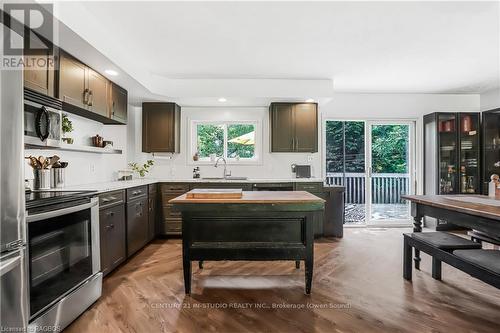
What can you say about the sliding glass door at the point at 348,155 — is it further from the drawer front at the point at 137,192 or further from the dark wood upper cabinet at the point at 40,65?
the dark wood upper cabinet at the point at 40,65

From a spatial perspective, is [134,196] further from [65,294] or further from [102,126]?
[65,294]

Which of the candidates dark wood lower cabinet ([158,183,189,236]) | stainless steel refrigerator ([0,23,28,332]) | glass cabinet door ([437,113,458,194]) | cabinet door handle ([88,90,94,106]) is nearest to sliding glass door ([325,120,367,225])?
glass cabinet door ([437,113,458,194])

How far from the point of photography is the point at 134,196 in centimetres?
352

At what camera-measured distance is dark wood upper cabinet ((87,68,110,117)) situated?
3024 millimetres

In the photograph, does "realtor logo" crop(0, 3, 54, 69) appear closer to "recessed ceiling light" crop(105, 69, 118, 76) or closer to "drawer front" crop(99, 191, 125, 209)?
"recessed ceiling light" crop(105, 69, 118, 76)

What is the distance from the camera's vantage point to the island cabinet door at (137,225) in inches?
132

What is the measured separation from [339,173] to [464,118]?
246 centimetres

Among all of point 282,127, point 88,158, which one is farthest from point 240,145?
point 88,158

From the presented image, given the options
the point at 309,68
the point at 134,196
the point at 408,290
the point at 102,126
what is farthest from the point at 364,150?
the point at 102,126

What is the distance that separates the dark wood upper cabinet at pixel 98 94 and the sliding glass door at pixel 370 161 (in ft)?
12.6

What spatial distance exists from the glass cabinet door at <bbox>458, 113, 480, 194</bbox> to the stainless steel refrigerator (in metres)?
6.27

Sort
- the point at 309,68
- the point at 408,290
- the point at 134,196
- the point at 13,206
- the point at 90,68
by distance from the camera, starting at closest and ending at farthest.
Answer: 1. the point at 13,206
2. the point at 408,290
3. the point at 90,68
4. the point at 134,196
5. the point at 309,68

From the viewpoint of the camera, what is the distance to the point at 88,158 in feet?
11.7

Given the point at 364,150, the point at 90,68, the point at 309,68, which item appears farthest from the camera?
the point at 364,150
